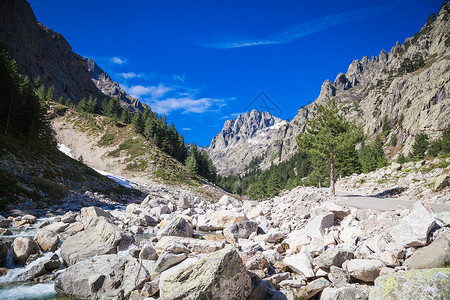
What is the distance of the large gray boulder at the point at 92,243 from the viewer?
365 inches

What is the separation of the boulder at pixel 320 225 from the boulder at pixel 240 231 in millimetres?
3383

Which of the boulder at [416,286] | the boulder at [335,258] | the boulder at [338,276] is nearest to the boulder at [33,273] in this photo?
the boulder at [335,258]

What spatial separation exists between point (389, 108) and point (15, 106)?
624 feet

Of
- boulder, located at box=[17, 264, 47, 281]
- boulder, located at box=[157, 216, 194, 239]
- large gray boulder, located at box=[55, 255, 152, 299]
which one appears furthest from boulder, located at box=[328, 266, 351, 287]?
boulder, located at box=[17, 264, 47, 281]

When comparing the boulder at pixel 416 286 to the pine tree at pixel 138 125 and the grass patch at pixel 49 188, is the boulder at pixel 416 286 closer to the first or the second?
the grass patch at pixel 49 188

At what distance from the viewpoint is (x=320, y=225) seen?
11.1 m

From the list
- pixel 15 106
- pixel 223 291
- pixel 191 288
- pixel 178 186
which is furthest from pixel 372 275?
pixel 178 186

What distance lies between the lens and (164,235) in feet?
40.8

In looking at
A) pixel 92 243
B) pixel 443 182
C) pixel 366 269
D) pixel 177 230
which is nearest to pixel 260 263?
pixel 366 269

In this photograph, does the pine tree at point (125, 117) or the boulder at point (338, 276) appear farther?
the pine tree at point (125, 117)

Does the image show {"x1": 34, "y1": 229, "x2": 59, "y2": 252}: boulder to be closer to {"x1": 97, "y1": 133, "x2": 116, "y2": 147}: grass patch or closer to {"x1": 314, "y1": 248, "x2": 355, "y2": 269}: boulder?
{"x1": 314, "y1": 248, "x2": 355, "y2": 269}: boulder

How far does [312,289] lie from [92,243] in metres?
9.73

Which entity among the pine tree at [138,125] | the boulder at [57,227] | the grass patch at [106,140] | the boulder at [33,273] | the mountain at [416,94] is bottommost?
the boulder at [33,273]

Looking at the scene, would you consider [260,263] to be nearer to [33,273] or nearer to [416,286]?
[416,286]
